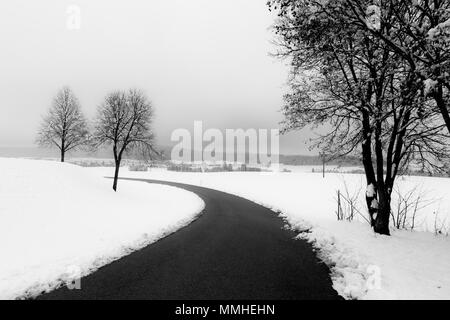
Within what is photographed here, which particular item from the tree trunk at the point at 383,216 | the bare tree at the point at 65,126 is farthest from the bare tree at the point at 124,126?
the tree trunk at the point at 383,216

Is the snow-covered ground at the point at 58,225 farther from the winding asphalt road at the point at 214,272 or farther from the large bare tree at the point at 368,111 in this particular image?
the large bare tree at the point at 368,111

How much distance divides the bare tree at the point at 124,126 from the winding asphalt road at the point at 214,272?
799 inches

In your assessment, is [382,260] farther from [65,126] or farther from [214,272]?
[65,126]

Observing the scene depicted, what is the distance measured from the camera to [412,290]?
5.88m

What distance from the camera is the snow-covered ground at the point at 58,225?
23.0 ft

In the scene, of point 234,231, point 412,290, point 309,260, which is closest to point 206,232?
point 234,231

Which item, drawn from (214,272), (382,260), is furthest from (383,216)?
(214,272)

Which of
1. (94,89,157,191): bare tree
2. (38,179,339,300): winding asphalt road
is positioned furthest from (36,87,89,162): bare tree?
(38,179,339,300): winding asphalt road

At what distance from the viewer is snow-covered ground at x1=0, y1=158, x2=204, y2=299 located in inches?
276

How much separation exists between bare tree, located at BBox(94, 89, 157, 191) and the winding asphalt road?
66.5ft

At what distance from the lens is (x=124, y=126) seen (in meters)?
29.5

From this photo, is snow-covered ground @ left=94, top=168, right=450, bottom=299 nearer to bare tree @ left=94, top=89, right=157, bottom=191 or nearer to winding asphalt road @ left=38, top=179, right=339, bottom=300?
winding asphalt road @ left=38, top=179, right=339, bottom=300

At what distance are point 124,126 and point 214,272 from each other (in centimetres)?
2504
